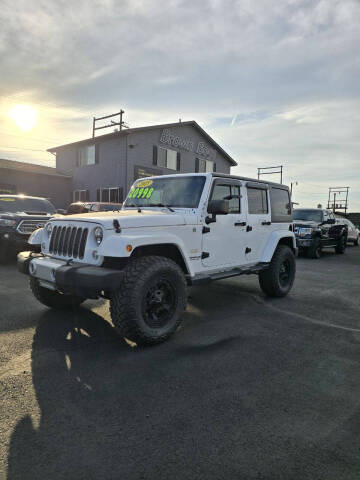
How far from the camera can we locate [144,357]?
3203 mm

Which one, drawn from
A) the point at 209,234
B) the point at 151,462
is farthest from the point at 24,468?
the point at 209,234

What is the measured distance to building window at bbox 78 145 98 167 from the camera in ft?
70.7

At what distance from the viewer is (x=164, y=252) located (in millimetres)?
4000

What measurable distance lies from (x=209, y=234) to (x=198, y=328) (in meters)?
1.20

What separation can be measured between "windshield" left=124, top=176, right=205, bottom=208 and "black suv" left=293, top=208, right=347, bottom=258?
7.80 meters

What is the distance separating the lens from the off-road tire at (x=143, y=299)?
10.6 ft

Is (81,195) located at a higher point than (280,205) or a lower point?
higher

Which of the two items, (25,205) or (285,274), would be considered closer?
(285,274)

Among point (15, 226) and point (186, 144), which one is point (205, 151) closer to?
point (186, 144)

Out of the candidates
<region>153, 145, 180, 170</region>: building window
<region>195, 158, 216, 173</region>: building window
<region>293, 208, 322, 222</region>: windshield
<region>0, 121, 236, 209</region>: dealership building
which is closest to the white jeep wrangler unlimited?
<region>293, 208, 322, 222</region>: windshield

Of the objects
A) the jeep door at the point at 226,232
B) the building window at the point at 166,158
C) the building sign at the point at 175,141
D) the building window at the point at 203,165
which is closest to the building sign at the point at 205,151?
the building window at the point at 203,165

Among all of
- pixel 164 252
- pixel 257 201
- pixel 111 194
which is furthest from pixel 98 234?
pixel 111 194

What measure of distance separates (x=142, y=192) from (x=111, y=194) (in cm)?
1591

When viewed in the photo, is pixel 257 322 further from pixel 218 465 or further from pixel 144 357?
pixel 218 465
